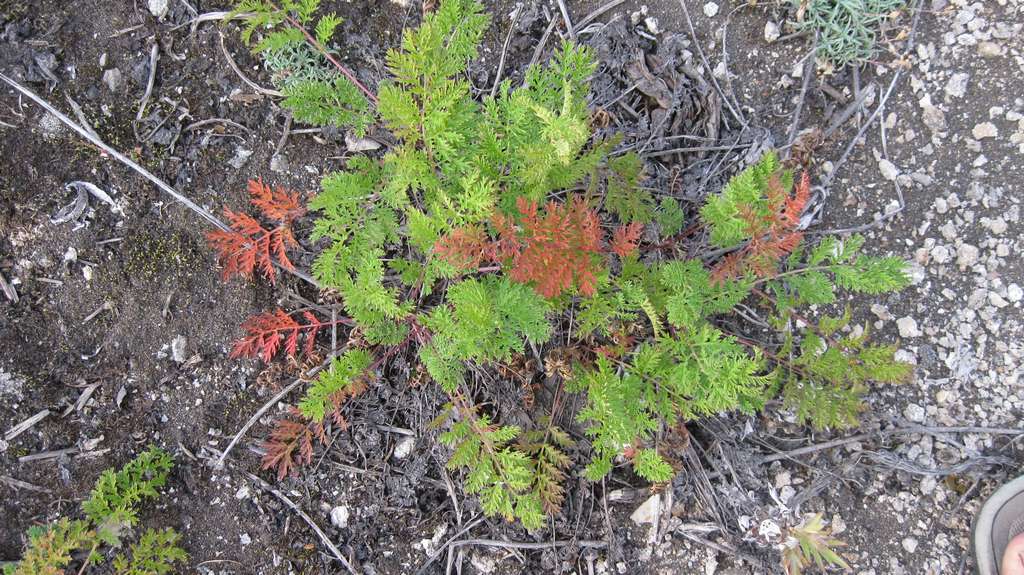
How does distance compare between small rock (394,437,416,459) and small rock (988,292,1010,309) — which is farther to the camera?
small rock (394,437,416,459)

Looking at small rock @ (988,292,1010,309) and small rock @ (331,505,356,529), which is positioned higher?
small rock @ (988,292,1010,309)

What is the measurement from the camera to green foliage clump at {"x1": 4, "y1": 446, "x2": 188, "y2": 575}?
283 cm

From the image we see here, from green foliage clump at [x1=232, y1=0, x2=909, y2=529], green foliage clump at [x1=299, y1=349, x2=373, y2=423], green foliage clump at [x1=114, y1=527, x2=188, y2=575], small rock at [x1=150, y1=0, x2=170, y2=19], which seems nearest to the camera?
green foliage clump at [x1=232, y1=0, x2=909, y2=529]

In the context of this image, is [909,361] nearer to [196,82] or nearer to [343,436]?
[343,436]

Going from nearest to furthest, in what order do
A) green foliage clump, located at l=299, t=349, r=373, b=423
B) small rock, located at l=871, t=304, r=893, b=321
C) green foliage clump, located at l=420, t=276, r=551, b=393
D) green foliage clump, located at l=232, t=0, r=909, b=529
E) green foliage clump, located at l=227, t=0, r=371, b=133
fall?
green foliage clump, located at l=232, t=0, r=909, b=529
green foliage clump, located at l=420, t=276, r=551, b=393
green foliage clump, located at l=227, t=0, r=371, b=133
green foliage clump, located at l=299, t=349, r=373, b=423
small rock, located at l=871, t=304, r=893, b=321

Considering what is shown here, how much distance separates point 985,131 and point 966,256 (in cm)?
60

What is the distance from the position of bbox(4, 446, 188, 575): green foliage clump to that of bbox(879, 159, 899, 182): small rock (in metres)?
3.74

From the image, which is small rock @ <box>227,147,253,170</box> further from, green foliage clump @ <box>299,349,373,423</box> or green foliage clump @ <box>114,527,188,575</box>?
green foliage clump @ <box>114,527,188,575</box>

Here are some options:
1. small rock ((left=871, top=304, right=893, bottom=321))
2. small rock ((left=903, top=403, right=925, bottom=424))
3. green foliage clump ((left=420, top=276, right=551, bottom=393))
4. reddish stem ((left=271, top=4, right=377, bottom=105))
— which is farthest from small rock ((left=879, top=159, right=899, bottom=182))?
reddish stem ((left=271, top=4, right=377, bottom=105))

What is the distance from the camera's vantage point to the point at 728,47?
3.31 metres

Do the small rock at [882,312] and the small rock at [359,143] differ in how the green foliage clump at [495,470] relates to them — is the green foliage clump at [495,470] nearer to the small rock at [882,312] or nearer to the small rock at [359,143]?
the small rock at [359,143]

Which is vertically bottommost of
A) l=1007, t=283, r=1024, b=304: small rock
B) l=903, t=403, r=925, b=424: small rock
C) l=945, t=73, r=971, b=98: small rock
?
l=903, t=403, r=925, b=424: small rock

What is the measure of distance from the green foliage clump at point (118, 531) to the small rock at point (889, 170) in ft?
12.3

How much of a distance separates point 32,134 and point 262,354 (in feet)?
5.08
